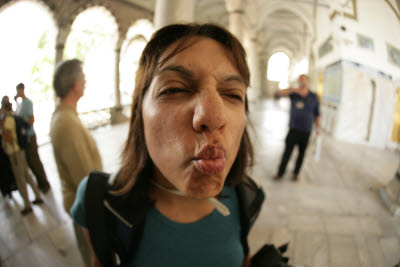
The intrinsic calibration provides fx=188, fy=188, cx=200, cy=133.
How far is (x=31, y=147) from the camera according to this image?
0.46 metres

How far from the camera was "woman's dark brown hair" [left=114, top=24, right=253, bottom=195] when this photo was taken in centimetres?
42

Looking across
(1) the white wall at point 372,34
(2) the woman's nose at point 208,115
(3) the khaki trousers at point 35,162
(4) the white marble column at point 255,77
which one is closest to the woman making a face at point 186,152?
(2) the woman's nose at point 208,115

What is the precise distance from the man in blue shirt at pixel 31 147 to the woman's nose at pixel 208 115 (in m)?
0.40

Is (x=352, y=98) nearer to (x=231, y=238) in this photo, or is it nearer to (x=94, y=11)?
(x=231, y=238)

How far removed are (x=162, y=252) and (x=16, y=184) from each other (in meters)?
0.40

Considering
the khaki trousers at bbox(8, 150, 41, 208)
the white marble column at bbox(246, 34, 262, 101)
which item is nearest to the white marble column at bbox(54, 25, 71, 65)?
the khaki trousers at bbox(8, 150, 41, 208)

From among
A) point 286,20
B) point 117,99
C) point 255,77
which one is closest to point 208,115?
point 117,99

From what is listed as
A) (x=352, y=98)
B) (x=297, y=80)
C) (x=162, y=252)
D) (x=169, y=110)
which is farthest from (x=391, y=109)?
(x=162, y=252)

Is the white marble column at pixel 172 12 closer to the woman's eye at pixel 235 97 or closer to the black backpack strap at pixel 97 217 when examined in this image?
the woman's eye at pixel 235 97

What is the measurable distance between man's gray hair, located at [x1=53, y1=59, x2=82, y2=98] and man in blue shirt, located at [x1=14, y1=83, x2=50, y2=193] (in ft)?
0.23

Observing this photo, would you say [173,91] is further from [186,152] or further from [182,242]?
[182,242]

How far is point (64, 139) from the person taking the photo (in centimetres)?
52

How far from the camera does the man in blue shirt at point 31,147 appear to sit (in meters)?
0.41

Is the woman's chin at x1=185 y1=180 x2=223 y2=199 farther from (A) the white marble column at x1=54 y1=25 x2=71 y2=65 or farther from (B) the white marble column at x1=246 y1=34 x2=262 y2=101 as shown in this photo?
(B) the white marble column at x1=246 y1=34 x2=262 y2=101
